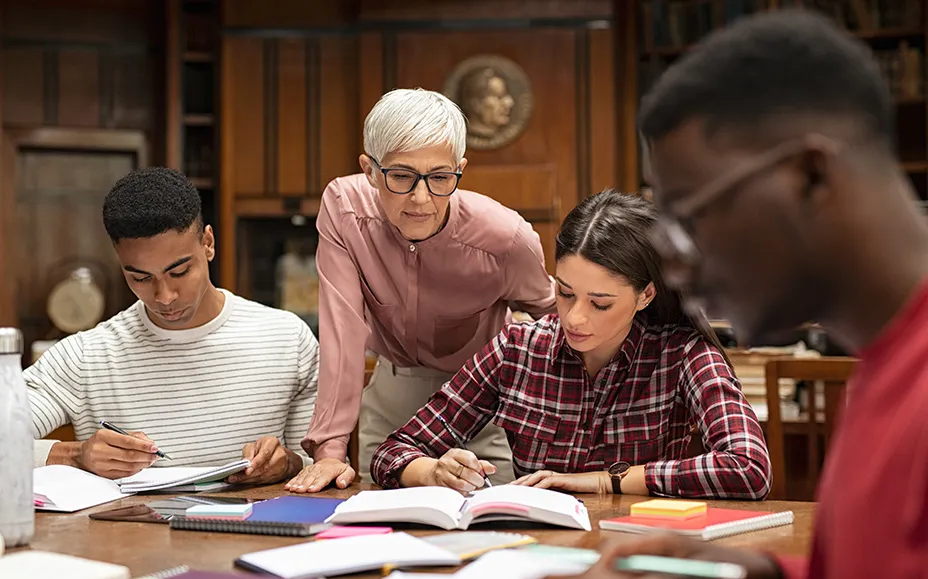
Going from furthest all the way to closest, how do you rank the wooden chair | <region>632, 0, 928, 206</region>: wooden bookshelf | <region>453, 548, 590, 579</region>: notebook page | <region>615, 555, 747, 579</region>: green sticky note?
<region>632, 0, 928, 206</region>: wooden bookshelf, the wooden chair, <region>453, 548, 590, 579</region>: notebook page, <region>615, 555, 747, 579</region>: green sticky note

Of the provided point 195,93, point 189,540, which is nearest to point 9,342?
point 189,540

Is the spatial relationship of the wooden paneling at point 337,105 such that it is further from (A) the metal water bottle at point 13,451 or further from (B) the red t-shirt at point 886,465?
(B) the red t-shirt at point 886,465

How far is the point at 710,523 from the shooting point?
1.57 m

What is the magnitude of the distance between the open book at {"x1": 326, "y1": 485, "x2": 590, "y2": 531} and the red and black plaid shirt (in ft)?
1.40

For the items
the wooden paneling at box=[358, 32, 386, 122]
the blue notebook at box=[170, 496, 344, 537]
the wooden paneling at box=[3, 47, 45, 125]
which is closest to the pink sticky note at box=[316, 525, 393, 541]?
the blue notebook at box=[170, 496, 344, 537]

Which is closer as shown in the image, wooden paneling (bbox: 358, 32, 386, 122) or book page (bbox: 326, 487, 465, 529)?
book page (bbox: 326, 487, 465, 529)

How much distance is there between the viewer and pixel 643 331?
224 cm

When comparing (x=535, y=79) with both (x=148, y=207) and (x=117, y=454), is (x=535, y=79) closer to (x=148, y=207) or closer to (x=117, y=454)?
(x=148, y=207)

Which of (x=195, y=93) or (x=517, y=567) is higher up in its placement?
(x=195, y=93)

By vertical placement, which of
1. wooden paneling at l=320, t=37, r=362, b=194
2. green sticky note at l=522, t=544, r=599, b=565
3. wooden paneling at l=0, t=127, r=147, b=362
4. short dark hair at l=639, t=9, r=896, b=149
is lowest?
green sticky note at l=522, t=544, r=599, b=565

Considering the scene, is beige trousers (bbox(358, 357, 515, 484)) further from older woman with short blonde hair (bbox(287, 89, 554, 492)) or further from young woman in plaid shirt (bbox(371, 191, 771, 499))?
young woman in plaid shirt (bbox(371, 191, 771, 499))

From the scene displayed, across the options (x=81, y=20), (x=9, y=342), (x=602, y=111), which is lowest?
(x=9, y=342)

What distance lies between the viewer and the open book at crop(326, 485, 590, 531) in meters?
1.62

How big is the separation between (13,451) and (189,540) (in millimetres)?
291
